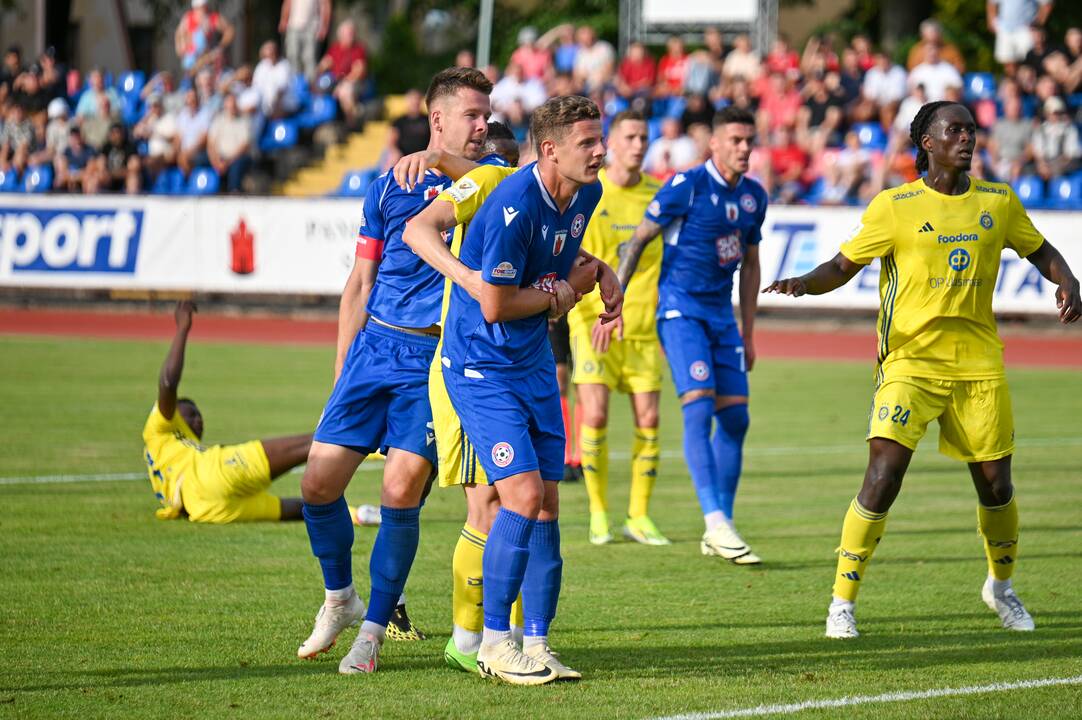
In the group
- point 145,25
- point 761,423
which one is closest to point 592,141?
point 761,423

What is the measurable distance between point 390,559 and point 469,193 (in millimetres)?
1485

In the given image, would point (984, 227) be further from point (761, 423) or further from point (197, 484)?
point (761, 423)

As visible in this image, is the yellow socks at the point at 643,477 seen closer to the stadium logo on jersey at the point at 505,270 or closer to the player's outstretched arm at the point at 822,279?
the player's outstretched arm at the point at 822,279

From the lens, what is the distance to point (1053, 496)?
10.5m

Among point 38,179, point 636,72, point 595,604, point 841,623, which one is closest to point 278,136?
point 38,179

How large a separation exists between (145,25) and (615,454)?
111ft

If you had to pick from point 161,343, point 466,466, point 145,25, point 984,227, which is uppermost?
point 145,25

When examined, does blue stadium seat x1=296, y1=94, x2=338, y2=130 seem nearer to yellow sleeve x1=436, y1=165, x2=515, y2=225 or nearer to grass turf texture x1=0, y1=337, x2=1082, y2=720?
grass turf texture x1=0, y1=337, x2=1082, y2=720

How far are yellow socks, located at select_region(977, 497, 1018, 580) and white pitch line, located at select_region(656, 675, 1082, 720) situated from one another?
1.12 metres

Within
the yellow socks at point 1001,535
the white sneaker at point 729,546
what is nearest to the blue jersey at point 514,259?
the yellow socks at point 1001,535

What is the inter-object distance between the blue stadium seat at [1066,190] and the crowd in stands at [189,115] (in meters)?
13.4

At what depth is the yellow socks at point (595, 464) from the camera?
9.23m

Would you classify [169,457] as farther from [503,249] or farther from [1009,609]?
[1009,609]

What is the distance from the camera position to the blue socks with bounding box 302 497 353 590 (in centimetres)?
623
